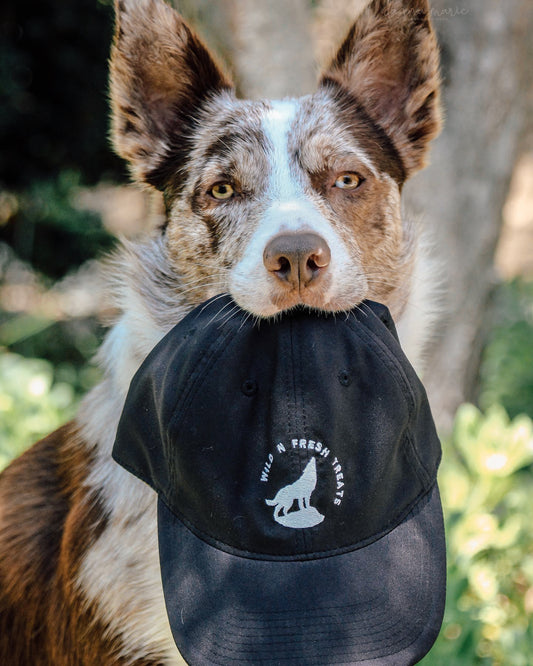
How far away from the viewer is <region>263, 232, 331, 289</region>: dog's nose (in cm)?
178

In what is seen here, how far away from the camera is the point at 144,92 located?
2.44 meters

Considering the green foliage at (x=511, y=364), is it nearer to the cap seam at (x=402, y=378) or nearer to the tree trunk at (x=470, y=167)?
the tree trunk at (x=470, y=167)

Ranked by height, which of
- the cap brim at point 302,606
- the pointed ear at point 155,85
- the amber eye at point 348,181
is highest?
the pointed ear at point 155,85

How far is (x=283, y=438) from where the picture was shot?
1637 millimetres

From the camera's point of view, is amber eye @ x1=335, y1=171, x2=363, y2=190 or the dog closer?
the dog

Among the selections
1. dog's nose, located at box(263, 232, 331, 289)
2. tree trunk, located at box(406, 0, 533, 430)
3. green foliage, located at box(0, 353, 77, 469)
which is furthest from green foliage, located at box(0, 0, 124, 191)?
dog's nose, located at box(263, 232, 331, 289)

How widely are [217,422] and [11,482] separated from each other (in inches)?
41.9

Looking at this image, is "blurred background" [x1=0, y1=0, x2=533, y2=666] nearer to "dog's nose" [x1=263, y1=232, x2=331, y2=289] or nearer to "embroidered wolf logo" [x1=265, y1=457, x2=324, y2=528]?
"dog's nose" [x1=263, y1=232, x2=331, y2=289]

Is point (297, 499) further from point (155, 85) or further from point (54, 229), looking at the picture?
point (54, 229)

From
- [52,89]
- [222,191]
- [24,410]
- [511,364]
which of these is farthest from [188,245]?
[52,89]

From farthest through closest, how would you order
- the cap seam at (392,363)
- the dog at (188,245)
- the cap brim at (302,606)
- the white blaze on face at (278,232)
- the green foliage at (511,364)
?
the green foliage at (511,364)
the dog at (188,245)
the white blaze on face at (278,232)
the cap seam at (392,363)
the cap brim at (302,606)

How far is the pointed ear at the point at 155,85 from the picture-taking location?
2275 mm

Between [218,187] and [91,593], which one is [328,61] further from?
[91,593]

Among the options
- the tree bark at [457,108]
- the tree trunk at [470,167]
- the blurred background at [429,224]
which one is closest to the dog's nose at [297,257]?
the blurred background at [429,224]
